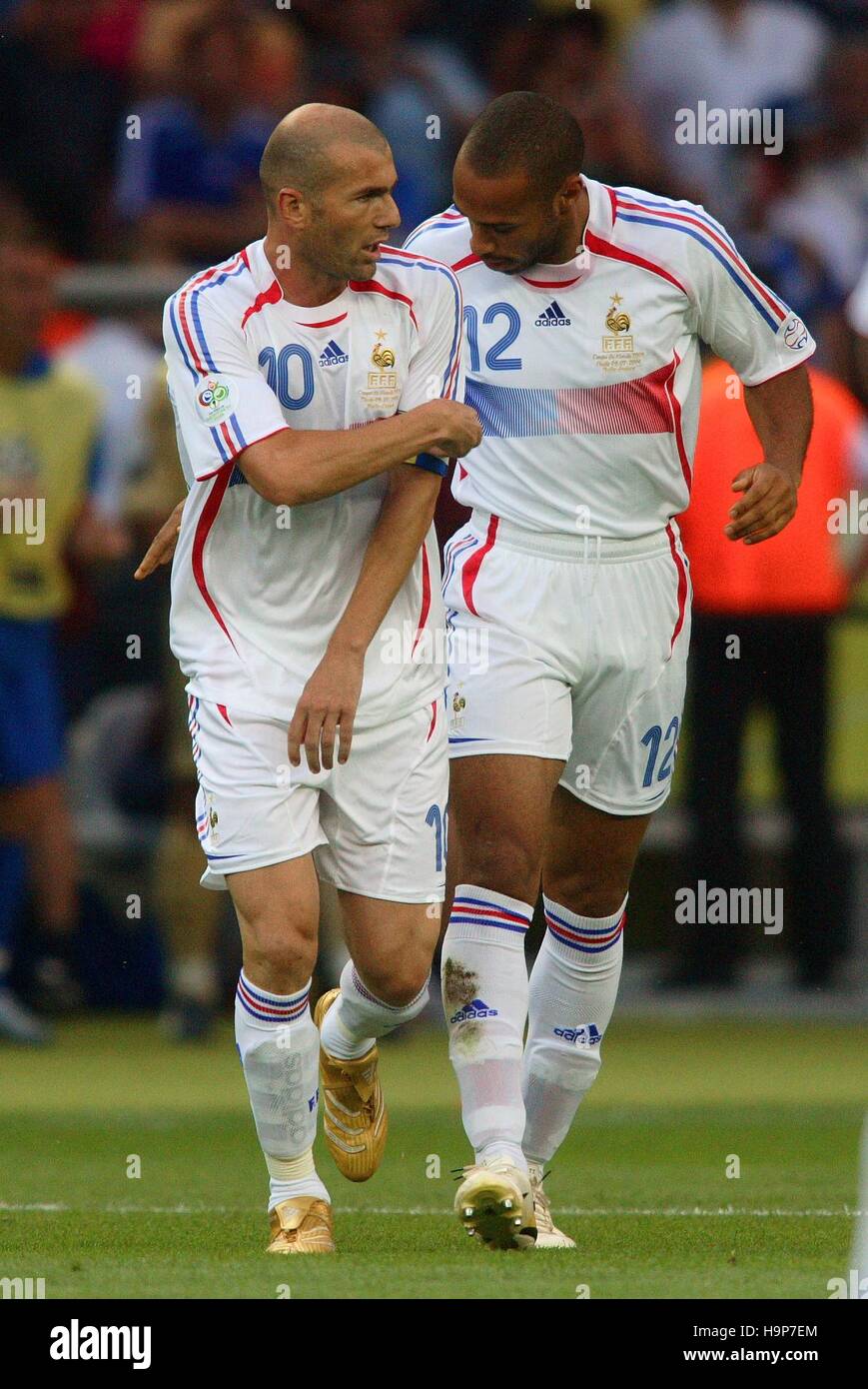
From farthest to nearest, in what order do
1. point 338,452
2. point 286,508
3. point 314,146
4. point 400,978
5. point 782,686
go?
1. point 782,686
2. point 400,978
3. point 286,508
4. point 314,146
5. point 338,452

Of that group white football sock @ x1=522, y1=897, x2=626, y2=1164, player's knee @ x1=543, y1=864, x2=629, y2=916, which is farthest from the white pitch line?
player's knee @ x1=543, y1=864, x2=629, y2=916

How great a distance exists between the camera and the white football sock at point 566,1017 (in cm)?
632

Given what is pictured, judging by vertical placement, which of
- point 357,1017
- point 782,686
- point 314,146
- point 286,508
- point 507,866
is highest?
point 782,686

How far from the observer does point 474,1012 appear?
5844 mm

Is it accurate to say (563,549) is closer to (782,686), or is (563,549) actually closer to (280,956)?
(280,956)

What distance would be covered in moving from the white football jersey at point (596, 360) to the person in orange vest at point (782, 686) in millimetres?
4129

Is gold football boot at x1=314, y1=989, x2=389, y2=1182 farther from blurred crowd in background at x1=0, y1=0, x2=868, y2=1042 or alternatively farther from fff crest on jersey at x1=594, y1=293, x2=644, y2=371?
blurred crowd in background at x1=0, y1=0, x2=868, y2=1042

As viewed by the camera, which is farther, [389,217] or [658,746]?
[658,746]

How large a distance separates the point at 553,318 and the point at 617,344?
16cm

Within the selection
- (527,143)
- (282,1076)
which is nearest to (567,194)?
(527,143)

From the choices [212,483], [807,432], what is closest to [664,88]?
[807,432]

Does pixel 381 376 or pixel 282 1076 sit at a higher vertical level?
pixel 381 376

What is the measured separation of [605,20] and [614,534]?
7441 mm

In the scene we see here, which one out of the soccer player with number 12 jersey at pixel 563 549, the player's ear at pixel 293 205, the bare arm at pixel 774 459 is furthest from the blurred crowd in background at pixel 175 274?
the player's ear at pixel 293 205
